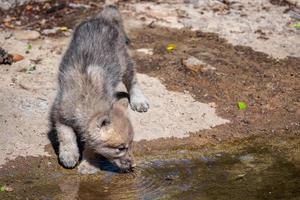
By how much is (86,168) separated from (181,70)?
3.03 m

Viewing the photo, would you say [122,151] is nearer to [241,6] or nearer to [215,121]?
[215,121]

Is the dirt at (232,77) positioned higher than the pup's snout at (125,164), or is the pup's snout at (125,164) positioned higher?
the pup's snout at (125,164)

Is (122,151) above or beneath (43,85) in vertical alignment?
above

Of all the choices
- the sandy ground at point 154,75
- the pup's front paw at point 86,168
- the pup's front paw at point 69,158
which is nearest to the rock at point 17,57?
the sandy ground at point 154,75

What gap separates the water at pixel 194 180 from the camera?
24.0 ft

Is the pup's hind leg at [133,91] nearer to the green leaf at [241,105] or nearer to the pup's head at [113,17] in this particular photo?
the pup's head at [113,17]

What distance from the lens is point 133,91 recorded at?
30.8 ft

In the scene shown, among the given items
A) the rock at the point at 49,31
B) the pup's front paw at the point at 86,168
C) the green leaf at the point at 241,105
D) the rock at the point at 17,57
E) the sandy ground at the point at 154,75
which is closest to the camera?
the pup's front paw at the point at 86,168

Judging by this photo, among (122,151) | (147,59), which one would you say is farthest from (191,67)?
(122,151)

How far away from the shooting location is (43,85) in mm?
9547

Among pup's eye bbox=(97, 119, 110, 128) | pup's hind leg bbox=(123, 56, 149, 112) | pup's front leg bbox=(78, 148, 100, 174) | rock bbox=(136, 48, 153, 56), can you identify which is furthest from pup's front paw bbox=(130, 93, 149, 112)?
pup's eye bbox=(97, 119, 110, 128)

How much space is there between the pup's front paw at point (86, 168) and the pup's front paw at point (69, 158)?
9 centimetres

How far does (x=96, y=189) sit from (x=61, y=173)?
0.52 metres

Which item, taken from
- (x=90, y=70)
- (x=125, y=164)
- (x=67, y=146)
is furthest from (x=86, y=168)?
(x=90, y=70)
